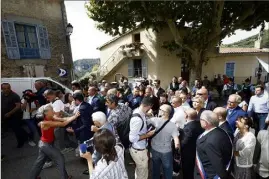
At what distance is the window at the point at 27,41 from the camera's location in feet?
37.6

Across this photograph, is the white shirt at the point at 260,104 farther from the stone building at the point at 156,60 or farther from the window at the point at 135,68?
the window at the point at 135,68

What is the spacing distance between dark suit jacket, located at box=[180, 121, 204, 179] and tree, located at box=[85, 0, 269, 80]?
28.8 feet

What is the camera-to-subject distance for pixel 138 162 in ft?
10.6

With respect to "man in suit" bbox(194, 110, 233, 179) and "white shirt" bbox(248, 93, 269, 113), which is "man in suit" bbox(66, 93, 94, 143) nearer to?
"man in suit" bbox(194, 110, 233, 179)

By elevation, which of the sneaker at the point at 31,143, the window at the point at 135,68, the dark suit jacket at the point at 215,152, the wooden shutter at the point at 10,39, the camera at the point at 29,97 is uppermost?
the wooden shutter at the point at 10,39

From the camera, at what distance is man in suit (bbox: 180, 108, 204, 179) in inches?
131

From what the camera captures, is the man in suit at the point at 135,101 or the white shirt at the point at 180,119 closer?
the white shirt at the point at 180,119

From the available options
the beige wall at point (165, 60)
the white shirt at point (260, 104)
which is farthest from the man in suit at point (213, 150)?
the beige wall at point (165, 60)

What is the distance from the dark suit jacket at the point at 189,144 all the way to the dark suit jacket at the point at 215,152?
56 cm

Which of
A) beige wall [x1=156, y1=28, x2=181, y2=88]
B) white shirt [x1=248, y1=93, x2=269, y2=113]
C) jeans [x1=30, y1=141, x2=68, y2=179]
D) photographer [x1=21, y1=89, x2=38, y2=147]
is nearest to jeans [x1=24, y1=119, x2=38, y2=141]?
photographer [x1=21, y1=89, x2=38, y2=147]

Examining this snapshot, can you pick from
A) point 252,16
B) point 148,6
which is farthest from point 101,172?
point 252,16

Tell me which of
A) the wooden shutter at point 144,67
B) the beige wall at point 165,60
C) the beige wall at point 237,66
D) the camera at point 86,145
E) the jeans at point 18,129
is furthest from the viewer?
the beige wall at point 237,66

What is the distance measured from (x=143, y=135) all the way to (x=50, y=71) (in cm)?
1151

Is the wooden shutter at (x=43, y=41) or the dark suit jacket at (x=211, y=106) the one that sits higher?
the wooden shutter at (x=43, y=41)
